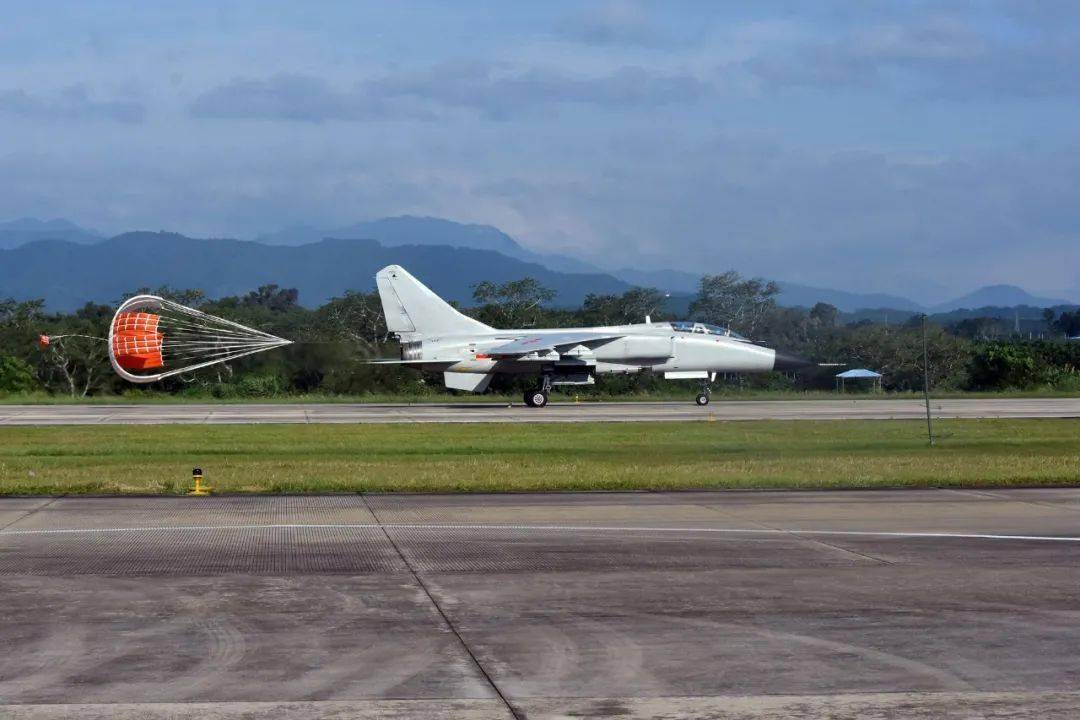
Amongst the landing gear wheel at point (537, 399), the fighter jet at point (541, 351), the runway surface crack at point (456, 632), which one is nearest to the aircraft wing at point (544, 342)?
the fighter jet at point (541, 351)

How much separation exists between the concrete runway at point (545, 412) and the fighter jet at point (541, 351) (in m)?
1.37

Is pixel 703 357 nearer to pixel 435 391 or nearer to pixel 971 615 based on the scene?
pixel 435 391

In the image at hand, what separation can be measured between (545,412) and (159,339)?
13.9 m

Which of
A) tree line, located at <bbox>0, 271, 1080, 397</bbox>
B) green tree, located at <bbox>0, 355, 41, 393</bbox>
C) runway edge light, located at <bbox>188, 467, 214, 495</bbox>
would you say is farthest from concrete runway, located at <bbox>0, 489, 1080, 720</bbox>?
green tree, located at <bbox>0, 355, 41, 393</bbox>

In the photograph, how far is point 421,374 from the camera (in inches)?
2409

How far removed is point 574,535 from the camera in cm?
1438

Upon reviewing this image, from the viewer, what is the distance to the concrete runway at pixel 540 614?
750cm

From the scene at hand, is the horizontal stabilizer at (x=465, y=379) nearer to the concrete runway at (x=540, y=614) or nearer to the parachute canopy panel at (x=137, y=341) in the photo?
the parachute canopy panel at (x=137, y=341)

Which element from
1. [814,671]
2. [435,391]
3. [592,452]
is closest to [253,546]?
[814,671]

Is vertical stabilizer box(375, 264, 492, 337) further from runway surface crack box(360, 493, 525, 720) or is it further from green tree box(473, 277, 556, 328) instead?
runway surface crack box(360, 493, 525, 720)

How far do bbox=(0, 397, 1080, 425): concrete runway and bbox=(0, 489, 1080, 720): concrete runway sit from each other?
22.8 metres

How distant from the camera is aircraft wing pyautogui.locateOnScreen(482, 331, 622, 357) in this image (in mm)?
44781

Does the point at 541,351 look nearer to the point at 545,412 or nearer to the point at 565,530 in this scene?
the point at 545,412

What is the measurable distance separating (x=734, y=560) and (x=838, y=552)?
4.41ft
